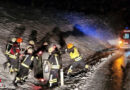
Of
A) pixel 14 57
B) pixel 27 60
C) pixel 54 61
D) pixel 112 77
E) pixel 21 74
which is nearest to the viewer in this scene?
pixel 54 61

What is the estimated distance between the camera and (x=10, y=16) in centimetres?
2028

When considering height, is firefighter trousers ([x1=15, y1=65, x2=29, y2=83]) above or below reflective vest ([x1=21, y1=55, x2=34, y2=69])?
below

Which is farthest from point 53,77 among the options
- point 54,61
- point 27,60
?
point 27,60

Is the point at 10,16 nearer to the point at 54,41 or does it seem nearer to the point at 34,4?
the point at 54,41

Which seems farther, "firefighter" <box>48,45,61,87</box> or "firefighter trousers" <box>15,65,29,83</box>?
"firefighter trousers" <box>15,65,29,83</box>

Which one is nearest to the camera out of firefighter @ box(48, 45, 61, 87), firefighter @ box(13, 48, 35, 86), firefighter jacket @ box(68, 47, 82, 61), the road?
firefighter @ box(48, 45, 61, 87)

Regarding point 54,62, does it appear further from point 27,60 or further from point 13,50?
point 13,50

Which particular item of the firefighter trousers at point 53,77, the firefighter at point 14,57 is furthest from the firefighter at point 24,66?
the firefighter trousers at point 53,77

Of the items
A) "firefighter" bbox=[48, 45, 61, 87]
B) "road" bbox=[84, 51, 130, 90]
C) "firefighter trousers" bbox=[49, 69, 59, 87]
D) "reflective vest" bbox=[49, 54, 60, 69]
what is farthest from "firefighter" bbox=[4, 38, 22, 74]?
"road" bbox=[84, 51, 130, 90]

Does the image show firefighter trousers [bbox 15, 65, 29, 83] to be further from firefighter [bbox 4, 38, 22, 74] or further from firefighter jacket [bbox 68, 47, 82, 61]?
firefighter jacket [bbox 68, 47, 82, 61]

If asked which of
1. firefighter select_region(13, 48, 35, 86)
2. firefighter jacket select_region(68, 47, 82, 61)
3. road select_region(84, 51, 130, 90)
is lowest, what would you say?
road select_region(84, 51, 130, 90)

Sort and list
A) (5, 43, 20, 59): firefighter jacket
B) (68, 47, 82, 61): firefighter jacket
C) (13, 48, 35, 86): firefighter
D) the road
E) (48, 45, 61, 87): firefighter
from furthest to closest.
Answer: (68, 47, 82, 61): firefighter jacket, (5, 43, 20, 59): firefighter jacket, the road, (13, 48, 35, 86): firefighter, (48, 45, 61, 87): firefighter

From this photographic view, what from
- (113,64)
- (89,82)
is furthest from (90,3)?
(89,82)

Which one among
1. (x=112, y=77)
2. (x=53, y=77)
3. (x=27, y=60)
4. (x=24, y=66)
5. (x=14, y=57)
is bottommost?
(x=112, y=77)
